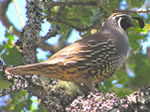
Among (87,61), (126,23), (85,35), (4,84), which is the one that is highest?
(85,35)

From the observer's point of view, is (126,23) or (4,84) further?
(126,23)

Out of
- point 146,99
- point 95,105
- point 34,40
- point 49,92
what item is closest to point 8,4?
point 34,40

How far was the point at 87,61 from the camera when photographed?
349 centimetres

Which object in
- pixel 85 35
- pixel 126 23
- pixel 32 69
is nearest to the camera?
pixel 32 69

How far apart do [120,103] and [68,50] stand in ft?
3.90

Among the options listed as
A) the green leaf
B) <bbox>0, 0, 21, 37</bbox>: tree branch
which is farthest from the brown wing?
<bbox>0, 0, 21, 37</bbox>: tree branch

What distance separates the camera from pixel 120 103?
249cm

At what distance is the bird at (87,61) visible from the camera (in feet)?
11.1

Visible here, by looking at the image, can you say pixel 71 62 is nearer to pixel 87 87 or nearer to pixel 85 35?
pixel 87 87

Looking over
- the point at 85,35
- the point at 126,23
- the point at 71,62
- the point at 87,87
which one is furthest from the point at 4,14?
the point at 87,87

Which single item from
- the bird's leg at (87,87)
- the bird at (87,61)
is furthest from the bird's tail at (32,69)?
the bird's leg at (87,87)

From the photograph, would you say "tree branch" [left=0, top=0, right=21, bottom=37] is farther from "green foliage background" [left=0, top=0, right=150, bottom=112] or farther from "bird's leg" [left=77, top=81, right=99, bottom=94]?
"bird's leg" [left=77, top=81, right=99, bottom=94]

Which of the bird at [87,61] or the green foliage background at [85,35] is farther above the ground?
the green foliage background at [85,35]

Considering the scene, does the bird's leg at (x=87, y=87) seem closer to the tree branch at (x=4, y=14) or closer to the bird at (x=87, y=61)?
the bird at (x=87, y=61)
